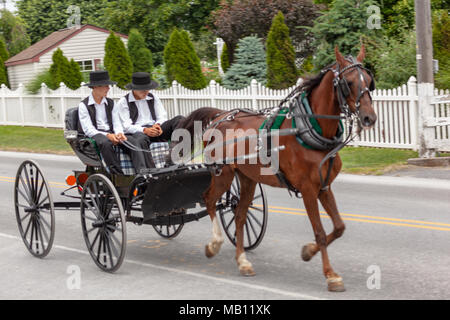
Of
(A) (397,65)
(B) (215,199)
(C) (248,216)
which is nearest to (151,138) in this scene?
(B) (215,199)

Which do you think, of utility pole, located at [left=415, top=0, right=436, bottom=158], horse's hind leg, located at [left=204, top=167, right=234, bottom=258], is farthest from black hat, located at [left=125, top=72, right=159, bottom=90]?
utility pole, located at [left=415, top=0, right=436, bottom=158]

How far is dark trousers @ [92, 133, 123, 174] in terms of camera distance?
7.95m

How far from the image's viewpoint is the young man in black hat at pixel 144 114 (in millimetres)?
8352

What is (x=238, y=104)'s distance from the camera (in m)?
20.2

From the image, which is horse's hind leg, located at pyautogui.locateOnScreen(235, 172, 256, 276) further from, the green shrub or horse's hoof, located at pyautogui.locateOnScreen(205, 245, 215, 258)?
the green shrub

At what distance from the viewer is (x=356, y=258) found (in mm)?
7543

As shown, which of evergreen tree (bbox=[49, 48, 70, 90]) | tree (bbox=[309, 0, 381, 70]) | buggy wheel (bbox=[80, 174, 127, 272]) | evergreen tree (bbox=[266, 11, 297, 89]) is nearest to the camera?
buggy wheel (bbox=[80, 174, 127, 272])

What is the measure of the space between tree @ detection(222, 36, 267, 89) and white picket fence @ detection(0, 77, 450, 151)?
1026mm

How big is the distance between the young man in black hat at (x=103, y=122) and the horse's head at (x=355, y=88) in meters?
2.77

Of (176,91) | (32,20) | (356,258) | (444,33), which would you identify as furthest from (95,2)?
(356,258)

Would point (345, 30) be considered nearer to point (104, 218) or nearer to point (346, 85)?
point (104, 218)

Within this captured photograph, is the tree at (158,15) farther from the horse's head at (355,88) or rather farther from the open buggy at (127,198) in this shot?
the horse's head at (355,88)

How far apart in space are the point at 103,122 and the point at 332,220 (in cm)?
330
